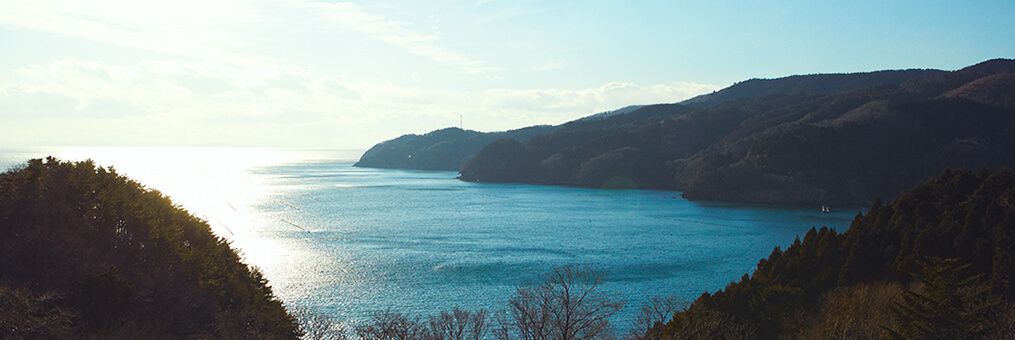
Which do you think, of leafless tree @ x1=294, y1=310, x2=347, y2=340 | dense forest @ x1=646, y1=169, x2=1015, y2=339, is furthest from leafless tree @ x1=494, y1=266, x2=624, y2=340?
leafless tree @ x1=294, y1=310, x2=347, y2=340

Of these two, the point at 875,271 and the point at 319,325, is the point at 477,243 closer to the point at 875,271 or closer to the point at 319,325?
the point at 319,325

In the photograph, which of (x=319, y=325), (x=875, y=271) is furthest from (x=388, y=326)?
(x=875, y=271)

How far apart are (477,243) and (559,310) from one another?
1326 inches

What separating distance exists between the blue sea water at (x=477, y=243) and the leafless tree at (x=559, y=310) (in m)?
1.85

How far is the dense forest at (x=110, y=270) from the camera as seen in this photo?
63.0 ft

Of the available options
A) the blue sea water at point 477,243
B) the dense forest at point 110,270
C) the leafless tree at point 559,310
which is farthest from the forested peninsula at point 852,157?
the dense forest at point 110,270

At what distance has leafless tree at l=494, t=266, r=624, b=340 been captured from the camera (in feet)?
88.9

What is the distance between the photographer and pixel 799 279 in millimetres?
26734

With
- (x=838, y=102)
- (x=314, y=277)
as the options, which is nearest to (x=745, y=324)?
(x=314, y=277)

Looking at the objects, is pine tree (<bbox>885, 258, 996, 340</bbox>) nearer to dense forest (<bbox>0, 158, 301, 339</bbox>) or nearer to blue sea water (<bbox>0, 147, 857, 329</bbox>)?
dense forest (<bbox>0, 158, 301, 339</bbox>)

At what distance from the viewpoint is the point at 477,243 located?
226ft

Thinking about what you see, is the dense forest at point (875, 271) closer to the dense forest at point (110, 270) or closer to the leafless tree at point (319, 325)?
the dense forest at point (110, 270)

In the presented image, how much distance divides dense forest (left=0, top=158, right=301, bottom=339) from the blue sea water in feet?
23.0

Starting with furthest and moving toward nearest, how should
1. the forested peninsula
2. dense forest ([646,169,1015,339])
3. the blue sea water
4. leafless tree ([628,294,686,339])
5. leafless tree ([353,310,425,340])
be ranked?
1. the forested peninsula
2. the blue sea water
3. leafless tree ([628,294,686,339])
4. leafless tree ([353,310,425,340])
5. dense forest ([646,169,1015,339])
